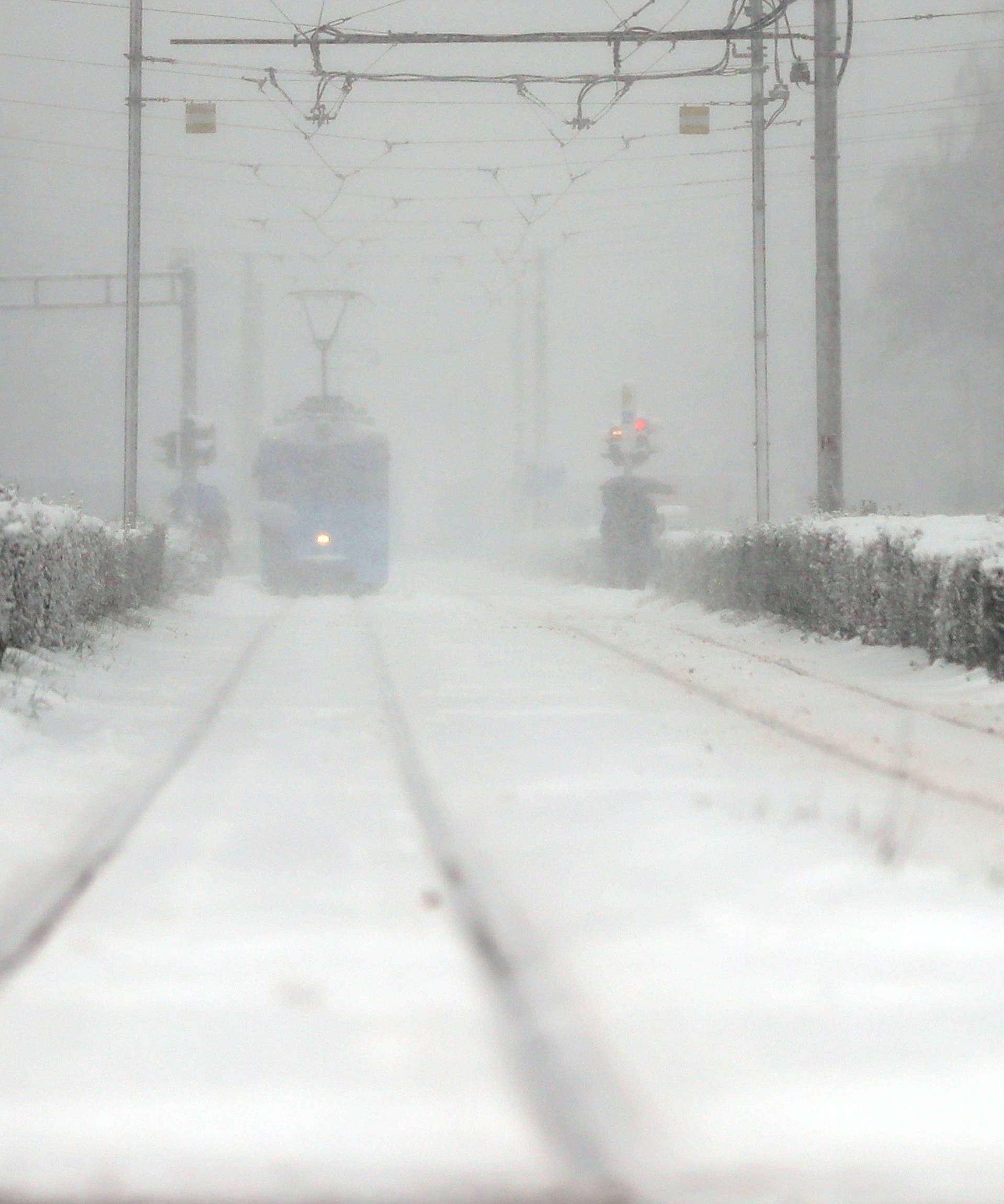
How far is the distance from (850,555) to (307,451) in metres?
17.8

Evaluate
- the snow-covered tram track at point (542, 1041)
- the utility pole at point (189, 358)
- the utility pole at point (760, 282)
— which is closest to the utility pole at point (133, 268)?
the utility pole at point (189, 358)

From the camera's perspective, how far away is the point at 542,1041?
11.6 ft

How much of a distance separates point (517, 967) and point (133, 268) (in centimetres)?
2389

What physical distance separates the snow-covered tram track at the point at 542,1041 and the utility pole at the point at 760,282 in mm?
20122

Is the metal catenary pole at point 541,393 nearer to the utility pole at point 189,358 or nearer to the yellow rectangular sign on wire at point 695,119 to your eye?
the utility pole at point 189,358

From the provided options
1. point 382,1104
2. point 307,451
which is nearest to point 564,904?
point 382,1104

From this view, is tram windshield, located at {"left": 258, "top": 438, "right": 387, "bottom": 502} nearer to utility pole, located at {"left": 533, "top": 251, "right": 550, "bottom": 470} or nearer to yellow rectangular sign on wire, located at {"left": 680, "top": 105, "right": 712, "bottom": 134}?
yellow rectangular sign on wire, located at {"left": 680, "top": 105, "right": 712, "bottom": 134}

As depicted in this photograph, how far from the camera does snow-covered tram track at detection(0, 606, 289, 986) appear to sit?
14.5 ft

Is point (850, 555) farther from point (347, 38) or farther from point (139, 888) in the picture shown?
point (139, 888)

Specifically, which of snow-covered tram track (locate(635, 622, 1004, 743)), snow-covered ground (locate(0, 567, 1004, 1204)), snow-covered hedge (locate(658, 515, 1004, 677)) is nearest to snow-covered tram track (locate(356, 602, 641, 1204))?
snow-covered ground (locate(0, 567, 1004, 1204))

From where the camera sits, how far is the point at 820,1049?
11.4 ft

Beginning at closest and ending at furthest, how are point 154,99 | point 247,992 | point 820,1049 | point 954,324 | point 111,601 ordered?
point 820,1049, point 247,992, point 111,601, point 154,99, point 954,324

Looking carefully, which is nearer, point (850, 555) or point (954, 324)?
point (850, 555)

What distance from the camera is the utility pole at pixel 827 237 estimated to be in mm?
20672
